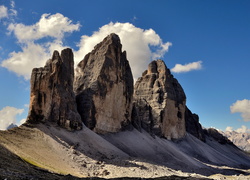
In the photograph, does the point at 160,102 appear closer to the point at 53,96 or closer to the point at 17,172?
the point at 53,96

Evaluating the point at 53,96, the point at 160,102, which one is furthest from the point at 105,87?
the point at 160,102

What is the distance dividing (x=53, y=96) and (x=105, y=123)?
14917 mm

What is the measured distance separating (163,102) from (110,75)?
2563 centimetres

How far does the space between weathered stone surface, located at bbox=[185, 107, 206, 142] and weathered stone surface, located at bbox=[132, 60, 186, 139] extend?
1659cm

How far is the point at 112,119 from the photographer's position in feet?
184

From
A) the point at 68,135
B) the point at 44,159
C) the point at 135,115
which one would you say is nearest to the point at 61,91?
the point at 68,135

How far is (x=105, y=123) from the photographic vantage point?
177ft

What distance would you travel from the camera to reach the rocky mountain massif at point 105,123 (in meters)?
33.0

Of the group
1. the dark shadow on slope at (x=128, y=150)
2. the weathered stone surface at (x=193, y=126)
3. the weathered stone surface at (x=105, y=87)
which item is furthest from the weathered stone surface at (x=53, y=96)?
the weathered stone surface at (x=193, y=126)

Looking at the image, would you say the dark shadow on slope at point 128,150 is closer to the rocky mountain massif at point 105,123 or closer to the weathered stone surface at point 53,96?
the rocky mountain massif at point 105,123

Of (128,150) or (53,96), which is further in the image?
(128,150)

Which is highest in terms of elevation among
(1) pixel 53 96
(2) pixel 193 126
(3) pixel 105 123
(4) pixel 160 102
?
(4) pixel 160 102

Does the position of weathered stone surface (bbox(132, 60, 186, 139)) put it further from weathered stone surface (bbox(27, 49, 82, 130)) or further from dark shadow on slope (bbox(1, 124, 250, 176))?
weathered stone surface (bbox(27, 49, 82, 130))

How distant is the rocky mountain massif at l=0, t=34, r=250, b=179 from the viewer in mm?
33000
